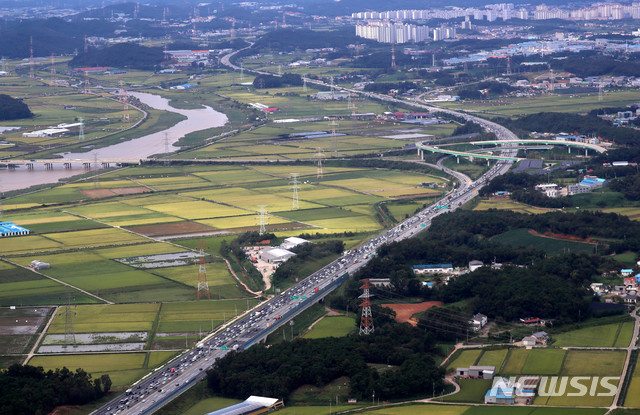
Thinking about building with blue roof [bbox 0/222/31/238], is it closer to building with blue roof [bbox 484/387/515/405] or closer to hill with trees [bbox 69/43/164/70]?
building with blue roof [bbox 484/387/515/405]

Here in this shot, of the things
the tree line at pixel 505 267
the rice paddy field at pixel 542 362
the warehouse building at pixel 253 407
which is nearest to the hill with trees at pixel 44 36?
the tree line at pixel 505 267

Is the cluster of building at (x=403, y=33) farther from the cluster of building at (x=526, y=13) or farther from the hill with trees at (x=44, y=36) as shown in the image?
the hill with trees at (x=44, y=36)

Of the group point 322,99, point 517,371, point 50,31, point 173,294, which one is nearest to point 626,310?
point 517,371

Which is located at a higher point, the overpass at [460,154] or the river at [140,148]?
the overpass at [460,154]

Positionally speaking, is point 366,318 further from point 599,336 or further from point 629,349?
point 629,349

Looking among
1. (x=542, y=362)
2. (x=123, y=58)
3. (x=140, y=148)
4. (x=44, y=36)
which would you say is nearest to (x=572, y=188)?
(x=542, y=362)

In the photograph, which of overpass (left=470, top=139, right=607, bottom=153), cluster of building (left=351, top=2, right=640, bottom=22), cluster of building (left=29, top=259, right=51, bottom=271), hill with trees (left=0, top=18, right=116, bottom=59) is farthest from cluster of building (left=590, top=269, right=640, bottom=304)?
cluster of building (left=351, top=2, right=640, bottom=22)

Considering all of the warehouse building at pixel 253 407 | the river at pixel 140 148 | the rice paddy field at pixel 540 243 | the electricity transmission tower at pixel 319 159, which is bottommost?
the river at pixel 140 148
